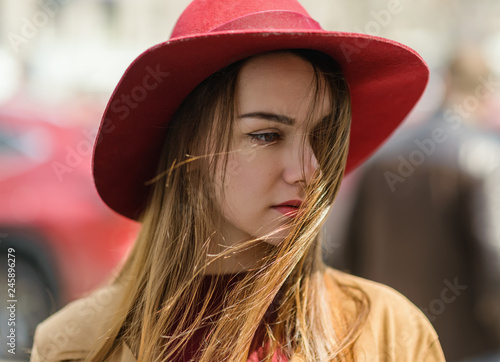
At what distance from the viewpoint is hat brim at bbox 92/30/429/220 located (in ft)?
4.39

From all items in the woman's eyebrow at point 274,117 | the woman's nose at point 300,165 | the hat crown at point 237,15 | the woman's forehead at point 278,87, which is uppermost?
the hat crown at point 237,15

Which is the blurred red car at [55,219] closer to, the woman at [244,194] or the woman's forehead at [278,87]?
the woman at [244,194]

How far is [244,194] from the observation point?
141 cm

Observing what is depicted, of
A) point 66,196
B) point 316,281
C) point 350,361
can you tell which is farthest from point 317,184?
point 66,196

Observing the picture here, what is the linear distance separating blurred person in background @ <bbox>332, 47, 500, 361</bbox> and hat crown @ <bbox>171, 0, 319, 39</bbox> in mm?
1710

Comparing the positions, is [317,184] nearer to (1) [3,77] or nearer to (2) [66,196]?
(2) [66,196]

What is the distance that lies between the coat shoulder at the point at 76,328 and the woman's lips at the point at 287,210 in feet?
1.95

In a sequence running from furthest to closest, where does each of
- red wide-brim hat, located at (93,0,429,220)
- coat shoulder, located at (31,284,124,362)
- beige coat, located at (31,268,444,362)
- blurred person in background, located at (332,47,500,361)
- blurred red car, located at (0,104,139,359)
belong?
1. blurred red car, located at (0,104,139,359)
2. blurred person in background, located at (332,47,500,361)
3. coat shoulder, located at (31,284,124,362)
4. beige coat, located at (31,268,444,362)
5. red wide-brim hat, located at (93,0,429,220)

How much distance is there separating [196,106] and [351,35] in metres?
0.46

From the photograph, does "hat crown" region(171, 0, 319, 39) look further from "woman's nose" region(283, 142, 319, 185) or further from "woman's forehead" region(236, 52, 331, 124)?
"woman's nose" region(283, 142, 319, 185)

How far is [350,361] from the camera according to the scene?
141cm

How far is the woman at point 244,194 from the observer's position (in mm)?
A: 1387

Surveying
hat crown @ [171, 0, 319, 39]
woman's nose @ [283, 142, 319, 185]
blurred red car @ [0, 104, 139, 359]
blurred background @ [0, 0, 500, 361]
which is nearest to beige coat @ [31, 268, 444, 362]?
blurred background @ [0, 0, 500, 361]

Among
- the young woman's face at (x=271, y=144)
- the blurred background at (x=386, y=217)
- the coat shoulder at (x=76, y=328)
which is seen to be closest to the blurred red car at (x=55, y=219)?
the blurred background at (x=386, y=217)
